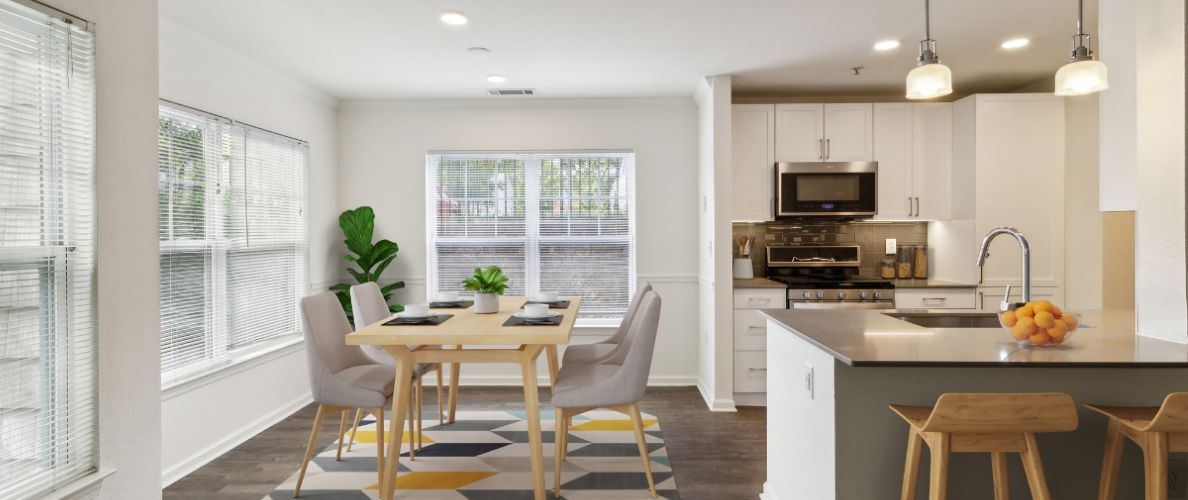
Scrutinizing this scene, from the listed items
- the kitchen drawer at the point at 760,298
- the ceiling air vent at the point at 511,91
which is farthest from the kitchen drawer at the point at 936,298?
the ceiling air vent at the point at 511,91

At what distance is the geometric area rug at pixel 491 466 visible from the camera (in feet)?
9.61

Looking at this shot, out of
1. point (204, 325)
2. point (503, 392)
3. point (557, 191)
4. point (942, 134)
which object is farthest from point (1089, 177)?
point (204, 325)

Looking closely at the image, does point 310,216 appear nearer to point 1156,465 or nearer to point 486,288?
point 486,288

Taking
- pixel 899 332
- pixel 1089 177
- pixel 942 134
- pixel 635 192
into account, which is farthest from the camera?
pixel 635 192

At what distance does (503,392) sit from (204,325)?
2158mm

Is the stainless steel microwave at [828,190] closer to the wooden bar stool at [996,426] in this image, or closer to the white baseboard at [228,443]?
the wooden bar stool at [996,426]

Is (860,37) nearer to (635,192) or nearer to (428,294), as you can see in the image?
(635,192)

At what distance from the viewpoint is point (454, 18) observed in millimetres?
3158

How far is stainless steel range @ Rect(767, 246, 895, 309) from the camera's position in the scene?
4.29m

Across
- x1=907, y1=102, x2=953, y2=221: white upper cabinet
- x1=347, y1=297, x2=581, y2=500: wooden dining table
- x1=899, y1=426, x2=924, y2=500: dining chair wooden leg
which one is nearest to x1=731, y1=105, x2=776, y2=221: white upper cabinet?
x1=907, y1=102, x2=953, y2=221: white upper cabinet

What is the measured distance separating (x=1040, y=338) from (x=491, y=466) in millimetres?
2495

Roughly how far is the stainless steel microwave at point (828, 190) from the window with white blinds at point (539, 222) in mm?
1264

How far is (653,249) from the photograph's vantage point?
5082 mm

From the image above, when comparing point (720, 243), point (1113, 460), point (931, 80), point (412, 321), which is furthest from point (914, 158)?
point (412, 321)
